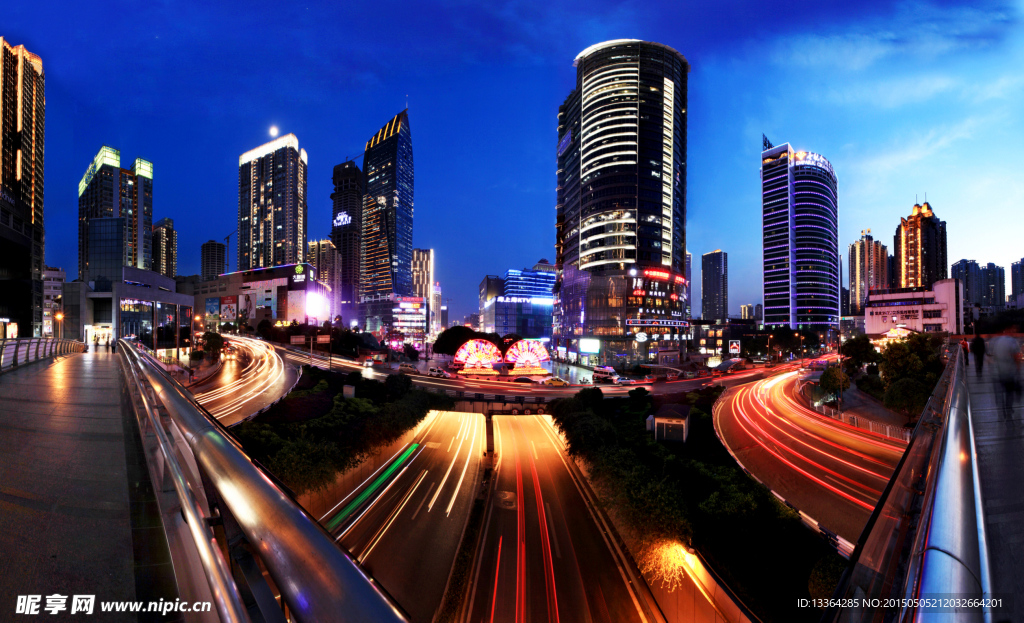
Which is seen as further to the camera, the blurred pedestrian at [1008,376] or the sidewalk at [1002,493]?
the blurred pedestrian at [1008,376]

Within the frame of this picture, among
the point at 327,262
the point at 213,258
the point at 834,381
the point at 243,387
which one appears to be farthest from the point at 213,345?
the point at 213,258

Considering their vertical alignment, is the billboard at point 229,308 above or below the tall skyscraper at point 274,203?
below

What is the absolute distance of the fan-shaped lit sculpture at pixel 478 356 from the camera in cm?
3900

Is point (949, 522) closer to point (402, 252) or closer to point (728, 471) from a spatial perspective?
point (728, 471)

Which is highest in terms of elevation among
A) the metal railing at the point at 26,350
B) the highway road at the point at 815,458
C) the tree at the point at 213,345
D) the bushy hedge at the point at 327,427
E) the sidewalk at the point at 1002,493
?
the metal railing at the point at 26,350

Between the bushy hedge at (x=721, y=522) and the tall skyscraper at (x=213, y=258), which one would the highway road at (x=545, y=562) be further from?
the tall skyscraper at (x=213, y=258)

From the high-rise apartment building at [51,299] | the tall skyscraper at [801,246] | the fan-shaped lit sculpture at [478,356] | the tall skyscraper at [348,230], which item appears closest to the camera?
the fan-shaped lit sculpture at [478,356]

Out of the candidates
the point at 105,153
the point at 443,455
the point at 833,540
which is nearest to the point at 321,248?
the point at 105,153

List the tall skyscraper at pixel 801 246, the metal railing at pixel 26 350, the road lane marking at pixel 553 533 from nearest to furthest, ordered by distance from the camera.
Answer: the metal railing at pixel 26 350 < the road lane marking at pixel 553 533 < the tall skyscraper at pixel 801 246

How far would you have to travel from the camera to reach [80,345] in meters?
21.9

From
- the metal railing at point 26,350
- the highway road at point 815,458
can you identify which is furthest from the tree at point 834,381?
the metal railing at point 26,350

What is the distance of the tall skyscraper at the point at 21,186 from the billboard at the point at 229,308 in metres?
29.2

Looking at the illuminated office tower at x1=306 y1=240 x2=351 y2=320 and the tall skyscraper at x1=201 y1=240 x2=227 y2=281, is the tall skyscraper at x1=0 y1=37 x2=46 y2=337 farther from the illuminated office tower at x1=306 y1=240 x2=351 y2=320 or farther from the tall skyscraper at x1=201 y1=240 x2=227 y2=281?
the tall skyscraper at x1=201 y1=240 x2=227 y2=281

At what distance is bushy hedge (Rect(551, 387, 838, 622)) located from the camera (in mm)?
7979
